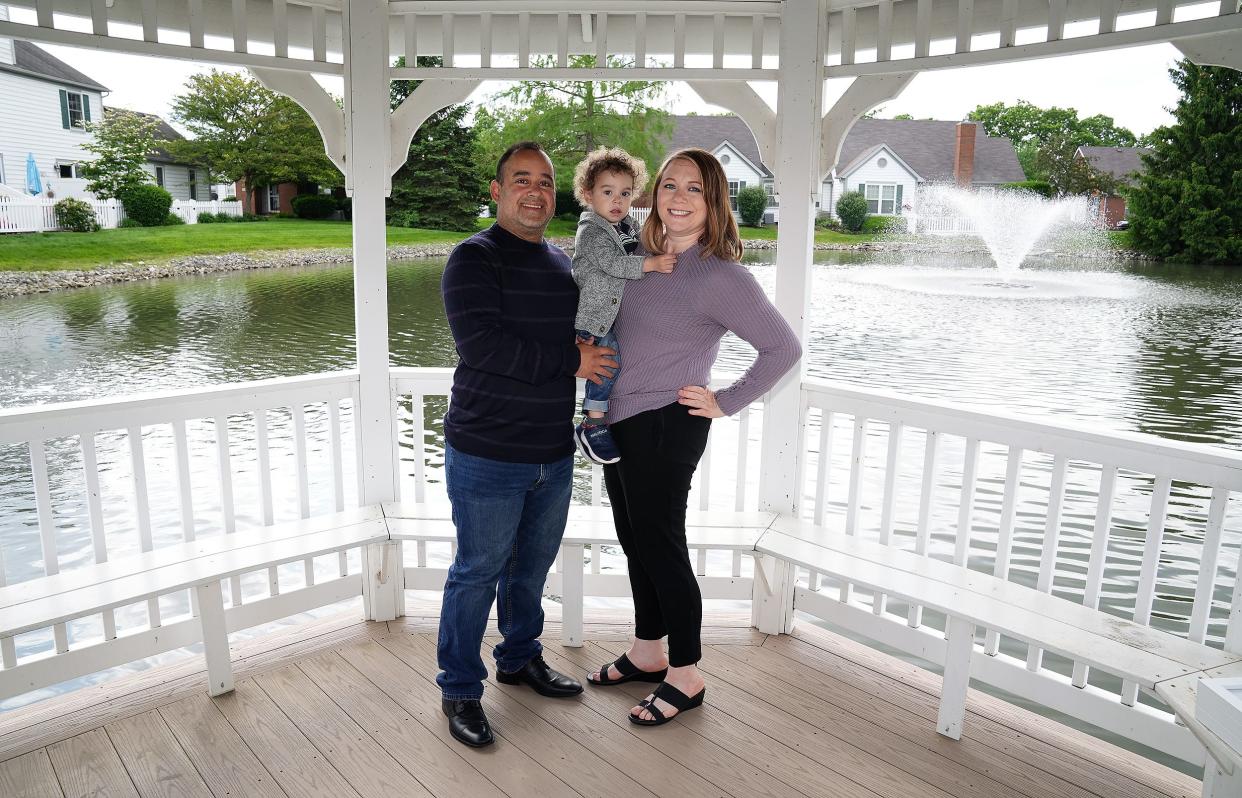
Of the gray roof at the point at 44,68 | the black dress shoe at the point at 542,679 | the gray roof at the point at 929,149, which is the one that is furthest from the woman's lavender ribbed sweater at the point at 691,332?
the gray roof at the point at 929,149

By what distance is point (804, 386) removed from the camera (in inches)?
139

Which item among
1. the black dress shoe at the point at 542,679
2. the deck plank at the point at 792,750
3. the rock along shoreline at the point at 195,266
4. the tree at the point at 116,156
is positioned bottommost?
the deck plank at the point at 792,750

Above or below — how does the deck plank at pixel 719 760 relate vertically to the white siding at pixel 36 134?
below

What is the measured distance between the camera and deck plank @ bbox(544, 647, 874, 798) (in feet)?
8.16

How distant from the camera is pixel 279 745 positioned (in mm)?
2682

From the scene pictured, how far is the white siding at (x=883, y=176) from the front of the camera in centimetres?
2984

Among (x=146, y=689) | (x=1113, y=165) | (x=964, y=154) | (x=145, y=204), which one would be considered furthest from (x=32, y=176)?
(x=1113, y=165)

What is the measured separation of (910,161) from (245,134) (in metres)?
22.8

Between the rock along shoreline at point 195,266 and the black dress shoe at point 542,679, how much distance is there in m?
13.4

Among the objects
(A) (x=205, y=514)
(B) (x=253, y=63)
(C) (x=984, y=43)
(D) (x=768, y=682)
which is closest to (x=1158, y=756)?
(D) (x=768, y=682)

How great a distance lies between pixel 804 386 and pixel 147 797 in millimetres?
2587

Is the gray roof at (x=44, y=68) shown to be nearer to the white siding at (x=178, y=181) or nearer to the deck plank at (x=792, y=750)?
the white siding at (x=178, y=181)

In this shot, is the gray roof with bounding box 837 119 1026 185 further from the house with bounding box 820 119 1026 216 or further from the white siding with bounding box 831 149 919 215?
the white siding with bounding box 831 149 919 215

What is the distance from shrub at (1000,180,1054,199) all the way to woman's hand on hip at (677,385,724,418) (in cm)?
3226
